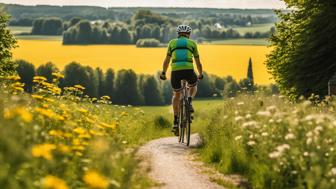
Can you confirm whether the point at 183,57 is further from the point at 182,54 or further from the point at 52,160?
the point at 52,160

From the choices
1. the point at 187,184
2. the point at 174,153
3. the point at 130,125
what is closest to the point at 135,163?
the point at 187,184

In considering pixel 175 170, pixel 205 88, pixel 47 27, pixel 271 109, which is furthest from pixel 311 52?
pixel 47 27

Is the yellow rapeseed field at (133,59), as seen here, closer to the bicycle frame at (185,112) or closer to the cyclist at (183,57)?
the bicycle frame at (185,112)

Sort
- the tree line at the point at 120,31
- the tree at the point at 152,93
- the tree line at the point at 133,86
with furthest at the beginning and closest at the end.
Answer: the tree line at the point at 120,31, the tree at the point at 152,93, the tree line at the point at 133,86

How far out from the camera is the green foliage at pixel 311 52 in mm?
25500

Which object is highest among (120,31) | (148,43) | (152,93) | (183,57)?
(120,31)

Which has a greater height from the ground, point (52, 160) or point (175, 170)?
point (52, 160)

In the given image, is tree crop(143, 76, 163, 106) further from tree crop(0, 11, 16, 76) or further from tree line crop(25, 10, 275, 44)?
tree crop(0, 11, 16, 76)

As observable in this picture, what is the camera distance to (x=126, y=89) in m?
112

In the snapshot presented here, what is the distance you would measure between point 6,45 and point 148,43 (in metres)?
115

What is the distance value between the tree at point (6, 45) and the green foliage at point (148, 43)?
110032 mm

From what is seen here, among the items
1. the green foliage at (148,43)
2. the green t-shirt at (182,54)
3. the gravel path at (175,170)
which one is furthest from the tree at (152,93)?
the gravel path at (175,170)

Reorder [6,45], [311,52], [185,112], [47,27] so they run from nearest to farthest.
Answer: [185,112]
[311,52]
[6,45]
[47,27]

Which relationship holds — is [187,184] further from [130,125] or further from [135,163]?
[130,125]
